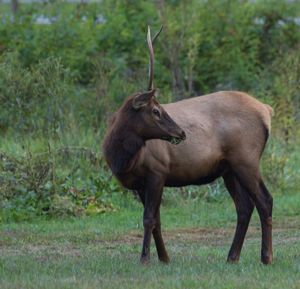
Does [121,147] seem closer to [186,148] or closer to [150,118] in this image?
[150,118]

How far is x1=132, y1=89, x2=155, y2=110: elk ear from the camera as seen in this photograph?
993cm

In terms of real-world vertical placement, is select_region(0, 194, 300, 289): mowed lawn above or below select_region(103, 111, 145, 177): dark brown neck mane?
below

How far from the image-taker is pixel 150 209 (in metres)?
9.88

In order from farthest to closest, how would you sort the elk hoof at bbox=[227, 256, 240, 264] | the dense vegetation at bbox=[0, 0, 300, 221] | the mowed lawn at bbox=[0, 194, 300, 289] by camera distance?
the dense vegetation at bbox=[0, 0, 300, 221], the elk hoof at bbox=[227, 256, 240, 264], the mowed lawn at bbox=[0, 194, 300, 289]

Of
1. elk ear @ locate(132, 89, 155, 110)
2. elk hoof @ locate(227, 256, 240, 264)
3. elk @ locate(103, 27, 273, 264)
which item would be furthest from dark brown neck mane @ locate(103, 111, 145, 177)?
elk hoof @ locate(227, 256, 240, 264)

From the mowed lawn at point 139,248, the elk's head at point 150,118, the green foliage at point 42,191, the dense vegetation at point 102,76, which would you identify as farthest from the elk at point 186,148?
the dense vegetation at point 102,76

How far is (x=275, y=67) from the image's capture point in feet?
61.4

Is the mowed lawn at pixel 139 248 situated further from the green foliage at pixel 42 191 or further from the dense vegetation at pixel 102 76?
the dense vegetation at pixel 102 76

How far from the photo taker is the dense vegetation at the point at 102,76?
13797 mm

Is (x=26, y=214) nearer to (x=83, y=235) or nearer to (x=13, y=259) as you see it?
(x=83, y=235)

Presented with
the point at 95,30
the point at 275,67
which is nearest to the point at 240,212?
the point at 275,67

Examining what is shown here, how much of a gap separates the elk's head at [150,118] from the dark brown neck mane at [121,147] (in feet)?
0.31

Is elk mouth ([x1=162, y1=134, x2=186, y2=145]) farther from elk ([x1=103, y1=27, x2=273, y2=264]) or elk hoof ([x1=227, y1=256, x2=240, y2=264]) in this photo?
elk hoof ([x1=227, y1=256, x2=240, y2=264])

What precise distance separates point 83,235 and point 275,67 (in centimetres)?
776
